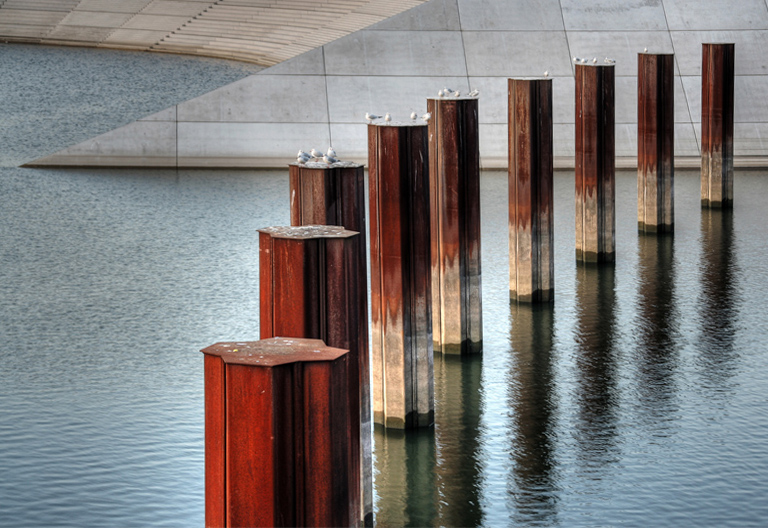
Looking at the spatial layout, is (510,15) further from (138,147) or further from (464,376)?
(464,376)

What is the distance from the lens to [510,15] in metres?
21.8

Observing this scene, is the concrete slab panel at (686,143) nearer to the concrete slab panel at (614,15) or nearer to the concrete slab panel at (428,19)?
the concrete slab panel at (614,15)

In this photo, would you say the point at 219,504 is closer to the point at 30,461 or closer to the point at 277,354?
the point at 277,354

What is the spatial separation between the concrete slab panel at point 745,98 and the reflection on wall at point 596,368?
8897 millimetres

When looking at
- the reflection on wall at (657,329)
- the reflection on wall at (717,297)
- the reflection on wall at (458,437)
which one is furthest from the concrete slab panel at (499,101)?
the reflection on wall at (458,437)

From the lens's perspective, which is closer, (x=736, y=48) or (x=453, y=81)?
(x=453, y=81)

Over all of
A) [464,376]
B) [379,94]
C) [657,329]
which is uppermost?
[379,94]

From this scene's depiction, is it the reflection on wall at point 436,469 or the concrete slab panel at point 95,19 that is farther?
the concrete slab panel at point 95,19

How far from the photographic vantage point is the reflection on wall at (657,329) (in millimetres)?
9133

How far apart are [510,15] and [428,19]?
5.44 ft

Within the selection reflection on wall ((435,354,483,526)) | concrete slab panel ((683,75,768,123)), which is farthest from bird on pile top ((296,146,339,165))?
concrete slab panel ((683,75,768,123))

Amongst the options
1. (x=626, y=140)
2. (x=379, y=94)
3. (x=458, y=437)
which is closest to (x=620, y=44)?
(x=626, y=140)

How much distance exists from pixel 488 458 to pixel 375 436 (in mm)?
922

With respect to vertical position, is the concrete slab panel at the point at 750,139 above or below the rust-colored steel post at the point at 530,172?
above
